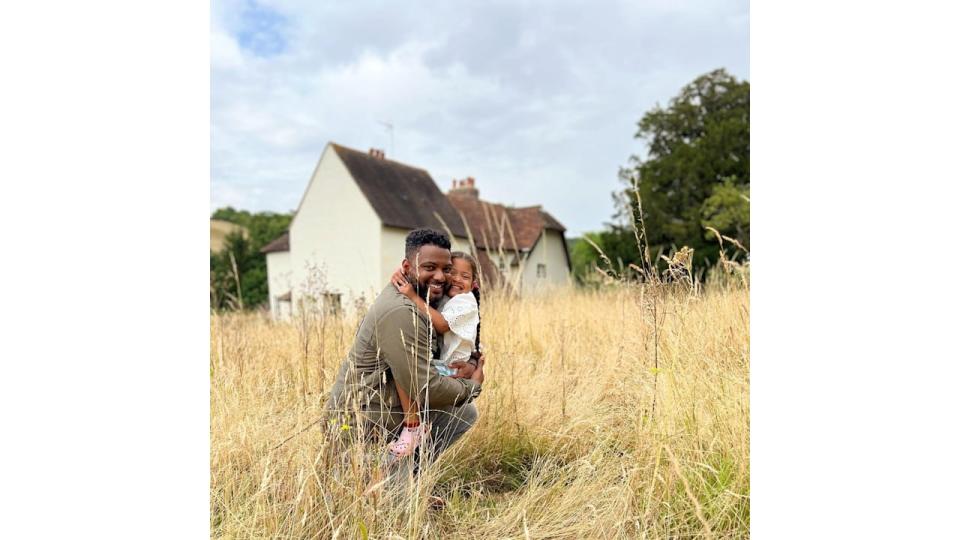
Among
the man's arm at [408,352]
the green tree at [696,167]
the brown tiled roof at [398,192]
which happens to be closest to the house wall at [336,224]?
the brown tiled roof at [398,192]

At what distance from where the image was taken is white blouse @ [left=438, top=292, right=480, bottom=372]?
2285 mm

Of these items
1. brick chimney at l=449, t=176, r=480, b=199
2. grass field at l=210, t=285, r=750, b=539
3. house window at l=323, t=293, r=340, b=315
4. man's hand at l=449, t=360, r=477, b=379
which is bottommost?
grass field at l=210, t=285, r=750, b=539

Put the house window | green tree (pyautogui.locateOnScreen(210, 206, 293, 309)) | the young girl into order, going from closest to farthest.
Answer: the young girl, the house window, green tree (pyautogui.locateOnScreen(210, 206, 293, 309))

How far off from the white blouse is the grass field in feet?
1.47

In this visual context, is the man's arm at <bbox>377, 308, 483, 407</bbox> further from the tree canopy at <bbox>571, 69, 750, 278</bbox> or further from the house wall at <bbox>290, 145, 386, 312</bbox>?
the tree canopy at <bbox>571, 69, 750, 278</bbox>

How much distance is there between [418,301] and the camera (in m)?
2.19

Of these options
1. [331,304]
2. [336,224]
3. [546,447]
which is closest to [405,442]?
[546,447]

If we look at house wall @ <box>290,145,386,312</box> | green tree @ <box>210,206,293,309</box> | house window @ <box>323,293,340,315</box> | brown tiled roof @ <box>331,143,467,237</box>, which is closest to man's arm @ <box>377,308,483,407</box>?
house window @ <box>323,293,340,315</box>

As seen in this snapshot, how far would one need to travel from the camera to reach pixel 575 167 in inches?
158

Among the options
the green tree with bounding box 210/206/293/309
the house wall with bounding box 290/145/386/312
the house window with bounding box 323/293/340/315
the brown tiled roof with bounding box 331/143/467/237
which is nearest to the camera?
the house window with bounding box 323/293/340/315

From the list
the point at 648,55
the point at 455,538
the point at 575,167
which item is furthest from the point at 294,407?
the point at 648,55

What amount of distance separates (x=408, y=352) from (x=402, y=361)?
43 mm
